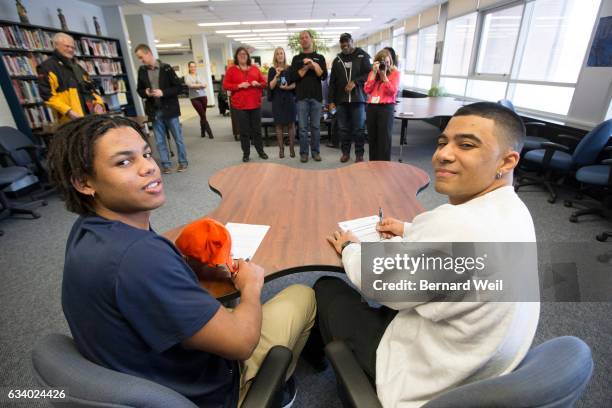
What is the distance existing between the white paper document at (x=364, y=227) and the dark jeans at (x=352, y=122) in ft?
9.76

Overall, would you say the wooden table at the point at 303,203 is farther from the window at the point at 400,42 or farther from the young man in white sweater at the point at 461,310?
the window at the point at 400,42

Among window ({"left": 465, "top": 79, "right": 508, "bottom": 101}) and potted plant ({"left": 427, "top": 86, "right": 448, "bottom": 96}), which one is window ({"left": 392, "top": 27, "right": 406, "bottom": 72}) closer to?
potted plant ({"left": 427, "top": 86, "right": 448, "bottom": 96})

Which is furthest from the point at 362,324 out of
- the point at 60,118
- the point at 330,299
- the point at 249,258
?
the point at 60,118

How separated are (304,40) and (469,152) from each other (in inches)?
142

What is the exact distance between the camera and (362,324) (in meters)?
1.05

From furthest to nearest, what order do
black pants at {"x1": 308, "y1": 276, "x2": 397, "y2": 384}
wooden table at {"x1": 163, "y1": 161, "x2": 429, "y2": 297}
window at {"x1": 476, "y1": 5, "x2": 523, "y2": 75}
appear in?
window at {"x1": 476, "y1": 5, "x2": 523, "y2": 75}, wooden table at {"x1": 163, "y1": 161, "x2": 429, "y2": 297}, black pants at {"x1": 308, "y1": 276, "x2": 397, "y2": 384}

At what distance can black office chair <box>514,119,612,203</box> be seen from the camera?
2748 mm

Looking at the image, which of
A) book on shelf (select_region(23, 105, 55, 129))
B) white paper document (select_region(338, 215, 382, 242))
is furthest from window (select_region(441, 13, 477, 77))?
book on shelf (select_region(23, 105, 55, 129))

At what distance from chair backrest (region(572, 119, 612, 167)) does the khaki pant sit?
10.5 feet

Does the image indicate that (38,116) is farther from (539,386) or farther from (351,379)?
(539,386)

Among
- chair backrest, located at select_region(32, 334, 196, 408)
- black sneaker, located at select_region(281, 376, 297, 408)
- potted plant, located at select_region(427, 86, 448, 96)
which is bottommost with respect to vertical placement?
black sneaker, located at select_region(281, 376, 297, 408)

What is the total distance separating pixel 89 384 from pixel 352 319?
79cm

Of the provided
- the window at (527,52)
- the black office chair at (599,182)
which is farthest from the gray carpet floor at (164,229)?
the window at (527,52)

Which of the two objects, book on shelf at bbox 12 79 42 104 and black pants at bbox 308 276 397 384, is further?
book on shelf at bbox 12 79 42 104
